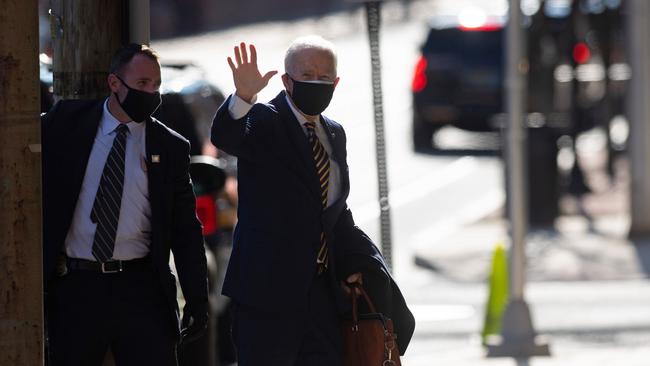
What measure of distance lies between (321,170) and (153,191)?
0.61 metres

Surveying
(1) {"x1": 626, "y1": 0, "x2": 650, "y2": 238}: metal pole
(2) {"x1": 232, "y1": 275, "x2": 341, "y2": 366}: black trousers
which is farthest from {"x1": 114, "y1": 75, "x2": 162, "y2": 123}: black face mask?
(1) {"x1": 626, "y1": 0, "x2": 650, "y2": 238}: metal pole

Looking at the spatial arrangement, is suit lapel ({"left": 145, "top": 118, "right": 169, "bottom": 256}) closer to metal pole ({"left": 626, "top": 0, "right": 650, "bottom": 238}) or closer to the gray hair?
the gray hair

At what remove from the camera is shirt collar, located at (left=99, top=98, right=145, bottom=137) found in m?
5.62

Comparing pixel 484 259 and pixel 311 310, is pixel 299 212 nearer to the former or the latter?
pixel 311 310

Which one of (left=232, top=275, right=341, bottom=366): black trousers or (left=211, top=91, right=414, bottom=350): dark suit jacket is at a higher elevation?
(left=211, top=91, right=414, bottom=350): dark suit jacket

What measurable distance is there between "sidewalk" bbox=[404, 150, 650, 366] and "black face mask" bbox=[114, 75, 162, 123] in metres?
5.22

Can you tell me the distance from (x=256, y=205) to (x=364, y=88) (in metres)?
26.8

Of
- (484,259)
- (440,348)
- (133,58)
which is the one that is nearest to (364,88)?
(484,259)

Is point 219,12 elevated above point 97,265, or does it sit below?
above

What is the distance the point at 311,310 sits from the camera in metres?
5.59

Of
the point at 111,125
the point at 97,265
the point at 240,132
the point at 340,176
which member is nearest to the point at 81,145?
the point at 111,125

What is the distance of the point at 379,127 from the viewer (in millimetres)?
7008

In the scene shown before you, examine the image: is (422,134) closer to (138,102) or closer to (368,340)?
(368,340)

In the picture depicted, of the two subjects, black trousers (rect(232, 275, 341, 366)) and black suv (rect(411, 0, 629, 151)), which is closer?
black trousers (rect(232, 275, 341, 366))
